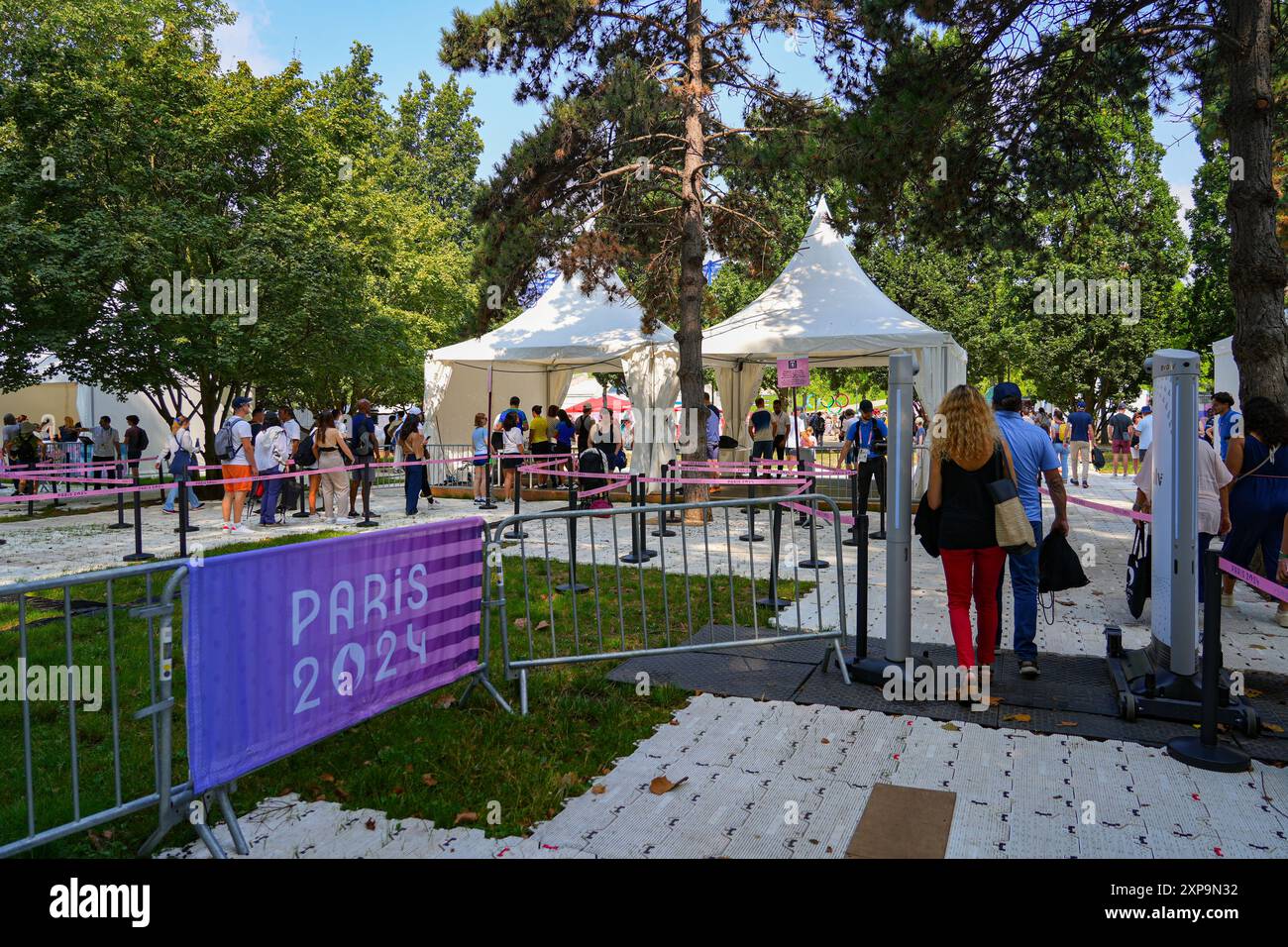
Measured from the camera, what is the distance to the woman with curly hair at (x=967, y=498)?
17.0 feet

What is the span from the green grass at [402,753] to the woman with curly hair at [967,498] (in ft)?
6.19

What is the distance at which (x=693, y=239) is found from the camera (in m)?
14.7

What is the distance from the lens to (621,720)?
4953mm

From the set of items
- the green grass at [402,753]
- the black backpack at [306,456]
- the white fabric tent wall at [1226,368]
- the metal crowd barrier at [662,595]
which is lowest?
the green grass at [402,753]

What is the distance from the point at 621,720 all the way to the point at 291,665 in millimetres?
1925

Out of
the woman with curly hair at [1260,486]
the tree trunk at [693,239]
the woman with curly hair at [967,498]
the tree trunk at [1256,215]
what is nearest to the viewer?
the woman with curly hair at [967,498]

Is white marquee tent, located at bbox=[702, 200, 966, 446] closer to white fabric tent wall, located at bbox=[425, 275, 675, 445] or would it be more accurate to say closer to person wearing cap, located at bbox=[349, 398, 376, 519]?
white fabric tent wall, located at bbox=[425, 275, 675, 445]


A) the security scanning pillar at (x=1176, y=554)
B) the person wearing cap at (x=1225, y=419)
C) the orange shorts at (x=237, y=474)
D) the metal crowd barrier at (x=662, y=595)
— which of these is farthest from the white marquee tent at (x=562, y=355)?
the security scanning pillar at (x=1176, y=554)

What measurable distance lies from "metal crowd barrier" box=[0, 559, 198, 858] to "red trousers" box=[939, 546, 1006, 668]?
4219mm

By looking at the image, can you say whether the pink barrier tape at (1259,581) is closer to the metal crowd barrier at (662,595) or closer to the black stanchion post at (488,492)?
the metal crowd barrier at (662,595)

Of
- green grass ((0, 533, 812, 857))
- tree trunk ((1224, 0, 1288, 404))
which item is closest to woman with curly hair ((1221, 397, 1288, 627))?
tree trunk ((1224, 0, 1288, 404))

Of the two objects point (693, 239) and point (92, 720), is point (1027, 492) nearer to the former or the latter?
point (92, 720)

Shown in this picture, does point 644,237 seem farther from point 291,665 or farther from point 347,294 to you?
point 291,665

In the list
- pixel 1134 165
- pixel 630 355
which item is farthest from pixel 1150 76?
pixel 1134 165
